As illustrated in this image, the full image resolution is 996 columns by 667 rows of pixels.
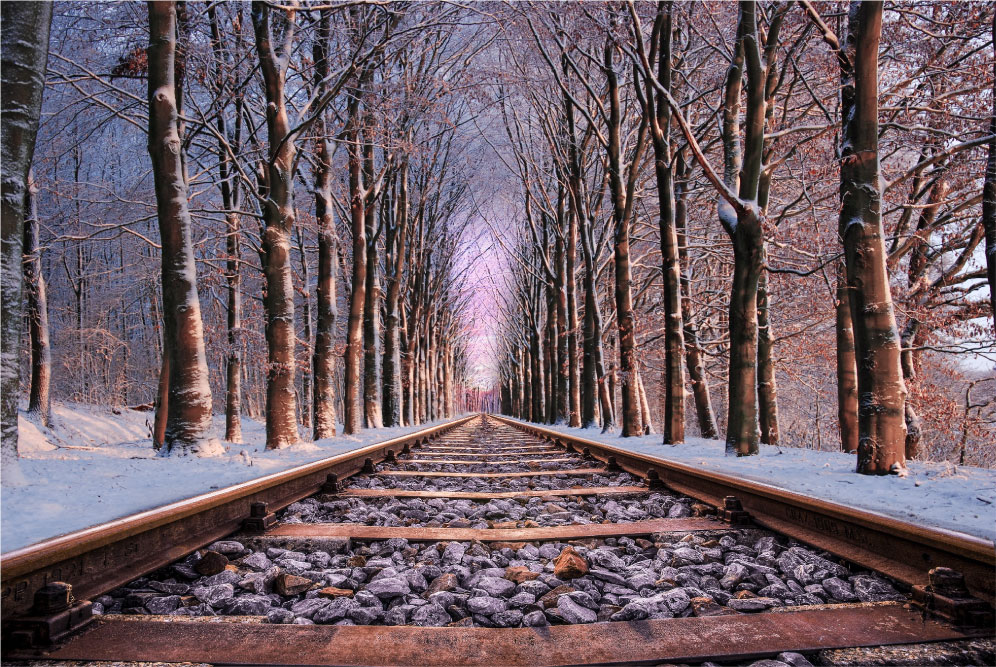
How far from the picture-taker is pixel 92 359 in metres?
24.5

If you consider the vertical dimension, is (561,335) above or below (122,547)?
above

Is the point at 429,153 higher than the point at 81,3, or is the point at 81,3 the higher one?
the point at 429,153

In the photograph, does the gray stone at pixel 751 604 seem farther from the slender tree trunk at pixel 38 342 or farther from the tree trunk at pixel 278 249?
the slender tree trunk at pixel 38 342

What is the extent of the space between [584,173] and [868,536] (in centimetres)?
1481

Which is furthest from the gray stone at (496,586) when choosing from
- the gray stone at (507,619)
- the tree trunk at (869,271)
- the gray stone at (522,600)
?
the tree trunk at (869,271)

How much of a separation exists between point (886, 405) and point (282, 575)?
529 centimetres

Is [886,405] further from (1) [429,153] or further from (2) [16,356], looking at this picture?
(1) [429,153]

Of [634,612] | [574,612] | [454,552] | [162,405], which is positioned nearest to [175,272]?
[162,405]

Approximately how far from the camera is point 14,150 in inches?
193

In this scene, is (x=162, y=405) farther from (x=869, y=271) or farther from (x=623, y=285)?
(x=869, y=271)

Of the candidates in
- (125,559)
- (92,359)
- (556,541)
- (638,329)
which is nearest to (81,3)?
(125,559)

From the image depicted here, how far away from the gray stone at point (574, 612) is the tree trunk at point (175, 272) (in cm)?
588

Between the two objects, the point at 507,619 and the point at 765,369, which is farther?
the point at 765,369

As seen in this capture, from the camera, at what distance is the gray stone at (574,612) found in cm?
203
